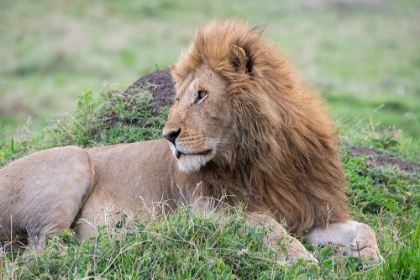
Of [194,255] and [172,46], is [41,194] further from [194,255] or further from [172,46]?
[172,46]

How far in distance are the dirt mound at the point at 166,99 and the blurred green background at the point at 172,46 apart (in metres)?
4.06

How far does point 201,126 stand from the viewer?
4184mm

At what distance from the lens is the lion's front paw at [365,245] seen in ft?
13.2

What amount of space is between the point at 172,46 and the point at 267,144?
11051 millimetres

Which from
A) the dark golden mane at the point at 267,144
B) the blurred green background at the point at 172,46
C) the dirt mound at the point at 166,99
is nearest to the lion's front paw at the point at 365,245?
the dark golden mane at the point at 267,144

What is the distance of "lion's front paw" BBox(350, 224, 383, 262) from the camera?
13.2ft

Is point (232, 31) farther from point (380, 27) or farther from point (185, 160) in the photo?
point (380, 27)

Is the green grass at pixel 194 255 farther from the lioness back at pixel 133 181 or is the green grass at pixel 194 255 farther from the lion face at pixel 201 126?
the lioness back at pixel 133 181

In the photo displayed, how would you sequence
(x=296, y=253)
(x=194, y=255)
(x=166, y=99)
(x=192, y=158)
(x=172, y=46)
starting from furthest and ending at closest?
(x=172, y=46)
(x=166, y=99)
(x=192, y=158)
(x=296, y=253)
(x=194, y=255)

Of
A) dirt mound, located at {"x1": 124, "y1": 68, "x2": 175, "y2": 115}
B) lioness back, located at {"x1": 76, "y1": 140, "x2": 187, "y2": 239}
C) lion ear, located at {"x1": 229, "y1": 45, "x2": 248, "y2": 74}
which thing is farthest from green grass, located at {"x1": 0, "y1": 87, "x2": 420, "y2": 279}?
dirt mound, located at {"x1": 124, "y1": 68, "x2": 175, "y2": 115}

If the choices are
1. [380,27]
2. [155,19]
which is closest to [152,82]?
[155,19]

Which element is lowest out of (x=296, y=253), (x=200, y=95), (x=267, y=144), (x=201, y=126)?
(x=296, y=253)

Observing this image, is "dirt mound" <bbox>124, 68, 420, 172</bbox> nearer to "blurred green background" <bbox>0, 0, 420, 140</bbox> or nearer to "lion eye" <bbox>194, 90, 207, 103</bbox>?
"lion eye" <bbox>194, 90, 207, 103</bbox>

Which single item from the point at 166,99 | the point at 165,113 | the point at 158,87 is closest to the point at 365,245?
the point at 165,113
